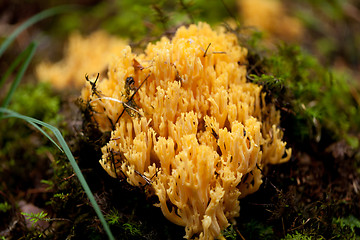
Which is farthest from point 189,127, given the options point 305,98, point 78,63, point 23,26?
point 78,63

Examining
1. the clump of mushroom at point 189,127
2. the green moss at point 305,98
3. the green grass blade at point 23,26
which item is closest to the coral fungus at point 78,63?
the green grass blade at point 23,26

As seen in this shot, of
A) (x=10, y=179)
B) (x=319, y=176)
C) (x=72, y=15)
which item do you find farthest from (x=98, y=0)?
(x=319, y=176)

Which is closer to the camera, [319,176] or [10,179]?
[319,176]

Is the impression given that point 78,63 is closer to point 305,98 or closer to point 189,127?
point 189,127

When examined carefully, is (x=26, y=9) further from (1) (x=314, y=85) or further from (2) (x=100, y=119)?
(1) (x=314, y=85)

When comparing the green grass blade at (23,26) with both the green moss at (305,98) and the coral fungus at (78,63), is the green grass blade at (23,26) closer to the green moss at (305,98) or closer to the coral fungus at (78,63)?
the coral fungus at (78,63)

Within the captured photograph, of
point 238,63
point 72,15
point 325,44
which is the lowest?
point 325,44
